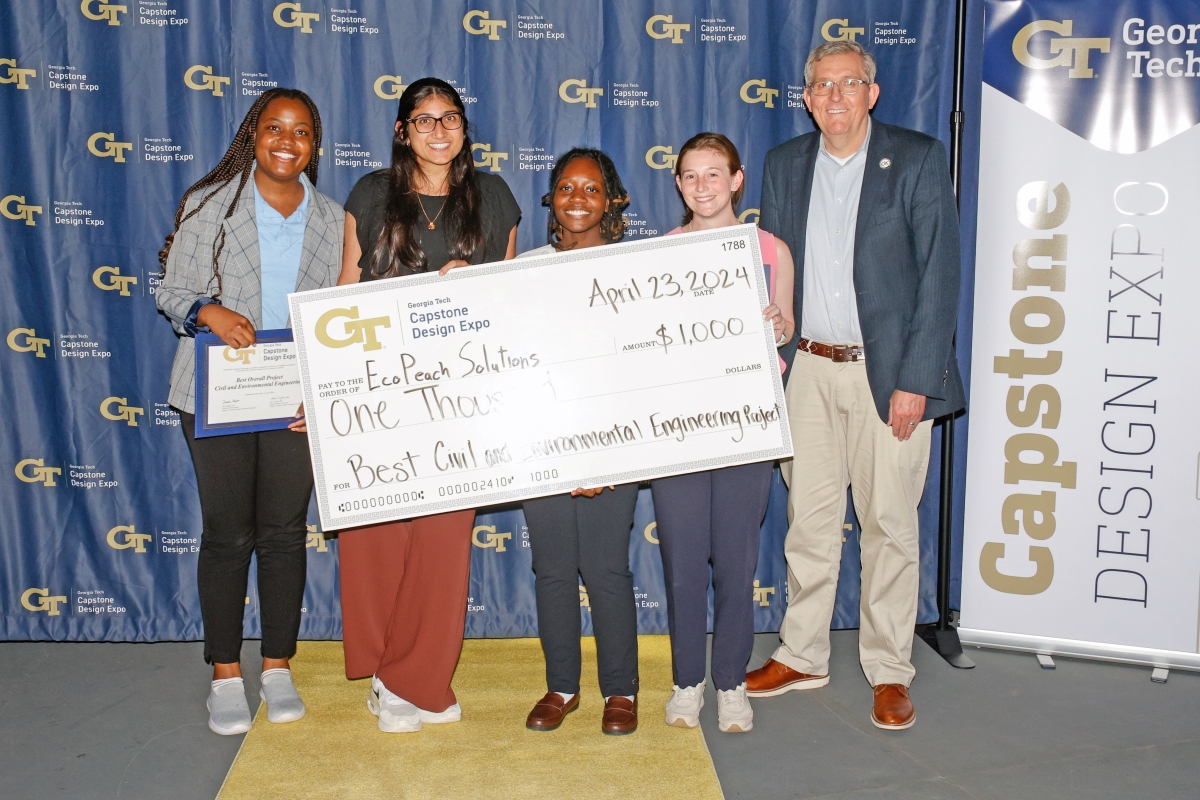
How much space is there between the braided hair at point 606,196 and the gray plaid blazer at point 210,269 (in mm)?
694

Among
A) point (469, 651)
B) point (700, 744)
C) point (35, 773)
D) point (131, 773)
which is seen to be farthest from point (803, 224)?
point (35, 773)

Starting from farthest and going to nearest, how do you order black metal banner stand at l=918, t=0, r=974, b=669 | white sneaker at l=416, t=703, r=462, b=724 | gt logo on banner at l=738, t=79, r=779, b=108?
gt logo on banner at l=738, t=79, r=779, b=108 < black metal banner stand at l=918, t=0, r=974, b=669 < white sneaker at l=416, t=703, r=462, b=724

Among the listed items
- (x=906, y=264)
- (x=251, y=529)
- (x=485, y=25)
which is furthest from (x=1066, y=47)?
(x=251, y=529)

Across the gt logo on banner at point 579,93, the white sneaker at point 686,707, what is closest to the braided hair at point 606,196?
the gt logo on banner at point 579,93

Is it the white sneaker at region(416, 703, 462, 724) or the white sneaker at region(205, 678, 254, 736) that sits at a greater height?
the white sneaker at region(205, 678, 254, 736)

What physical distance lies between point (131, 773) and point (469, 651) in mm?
1160

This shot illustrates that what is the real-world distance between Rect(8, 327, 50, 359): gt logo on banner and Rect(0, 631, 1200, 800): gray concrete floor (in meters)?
1.05

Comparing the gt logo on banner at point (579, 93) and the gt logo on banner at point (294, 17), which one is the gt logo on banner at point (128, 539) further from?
the gt logo on banner at point (579, 93)

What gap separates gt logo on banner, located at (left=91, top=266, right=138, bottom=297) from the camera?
10.7 ft

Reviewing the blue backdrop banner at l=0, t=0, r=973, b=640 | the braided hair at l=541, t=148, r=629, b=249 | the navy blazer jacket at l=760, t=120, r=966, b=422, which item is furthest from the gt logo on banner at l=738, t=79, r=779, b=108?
the braided hair at l=541, t=148, r=629, b=249

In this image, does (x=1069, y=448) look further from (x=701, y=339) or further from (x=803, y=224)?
(x=701, y=339)

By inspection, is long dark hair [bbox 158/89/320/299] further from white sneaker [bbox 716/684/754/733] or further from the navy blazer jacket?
white sneaker [bbox 716/684/754/733]

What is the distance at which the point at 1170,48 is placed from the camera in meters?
2.99

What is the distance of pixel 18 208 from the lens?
10.6 ft
